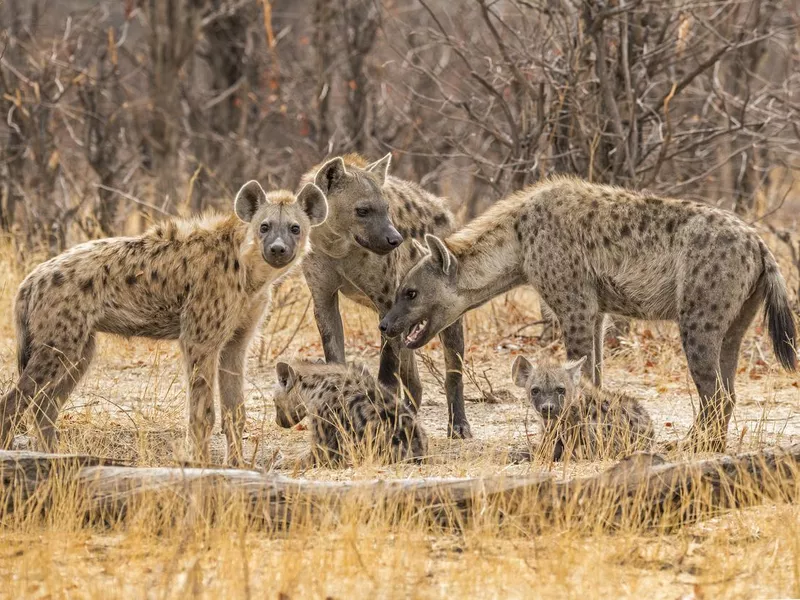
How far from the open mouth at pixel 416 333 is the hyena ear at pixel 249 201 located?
38.3 inches

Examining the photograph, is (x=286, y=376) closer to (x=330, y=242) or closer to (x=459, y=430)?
(x=330, y=242)

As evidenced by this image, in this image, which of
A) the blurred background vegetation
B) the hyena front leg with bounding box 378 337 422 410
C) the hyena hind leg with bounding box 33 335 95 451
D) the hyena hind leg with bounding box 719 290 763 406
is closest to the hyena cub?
the hyena hind leg with bounding box 719 290 763 406

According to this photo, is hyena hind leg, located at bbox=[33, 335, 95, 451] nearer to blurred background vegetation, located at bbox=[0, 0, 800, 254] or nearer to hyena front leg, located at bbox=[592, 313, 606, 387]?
hyena front leg, located at bbox=[592, 313, 606, 387]

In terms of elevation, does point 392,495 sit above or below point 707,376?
below

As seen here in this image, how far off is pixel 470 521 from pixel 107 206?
626cm

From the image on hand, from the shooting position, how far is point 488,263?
5.36m

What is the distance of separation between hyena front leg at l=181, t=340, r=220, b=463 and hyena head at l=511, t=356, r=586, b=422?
1220 mm

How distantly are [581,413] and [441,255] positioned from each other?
3.37 feet

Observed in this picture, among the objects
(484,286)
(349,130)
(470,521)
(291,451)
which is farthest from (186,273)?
(349,130)

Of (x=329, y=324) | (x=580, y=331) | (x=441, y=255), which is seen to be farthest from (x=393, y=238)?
(x=580, y=331)

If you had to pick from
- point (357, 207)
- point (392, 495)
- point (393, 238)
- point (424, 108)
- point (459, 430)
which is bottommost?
point (392, 495)

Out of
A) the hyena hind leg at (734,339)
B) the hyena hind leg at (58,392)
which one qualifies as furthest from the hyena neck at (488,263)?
the hyena hind leg at (58,392)

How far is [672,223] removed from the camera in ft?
16.6

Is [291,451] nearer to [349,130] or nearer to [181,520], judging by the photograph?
[181,520]
